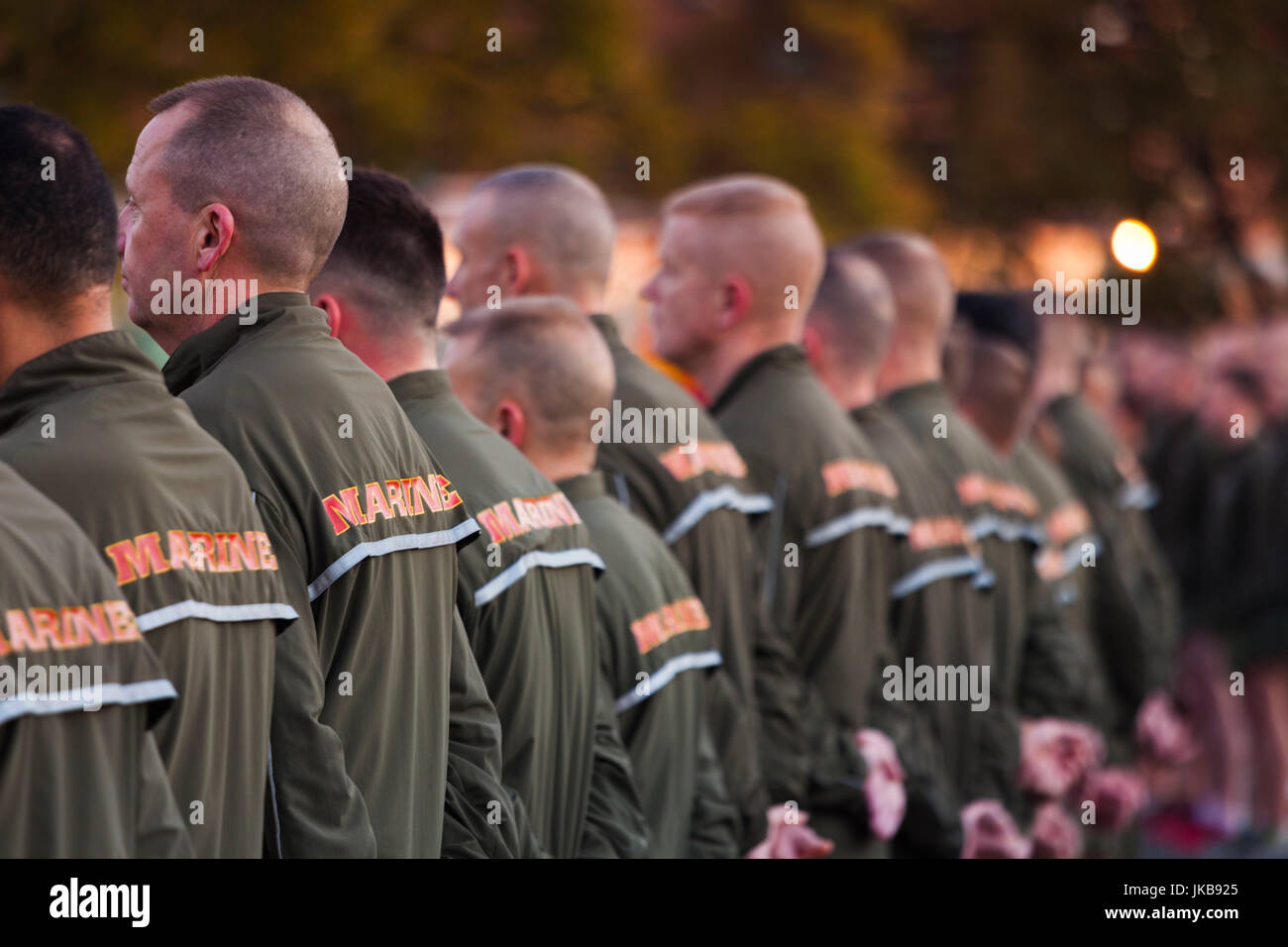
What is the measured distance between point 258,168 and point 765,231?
2854mm

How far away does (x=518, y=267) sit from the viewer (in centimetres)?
515

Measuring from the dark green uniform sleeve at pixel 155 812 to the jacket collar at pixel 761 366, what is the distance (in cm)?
345

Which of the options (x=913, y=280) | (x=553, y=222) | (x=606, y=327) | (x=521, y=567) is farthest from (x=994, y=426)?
(x=521, y=567)

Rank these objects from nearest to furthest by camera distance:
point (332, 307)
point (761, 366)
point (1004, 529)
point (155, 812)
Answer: point (155, 812) → point (332, 307) → point (761, 366) → point (1004, 529)

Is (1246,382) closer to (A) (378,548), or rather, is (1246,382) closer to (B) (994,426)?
(B) (994,426)

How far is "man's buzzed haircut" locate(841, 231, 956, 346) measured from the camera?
7.09 metres

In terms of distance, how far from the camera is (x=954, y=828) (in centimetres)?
613

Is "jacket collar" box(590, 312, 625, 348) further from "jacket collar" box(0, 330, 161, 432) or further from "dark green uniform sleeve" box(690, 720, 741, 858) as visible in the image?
"jacket collar" box(0, 330, 161, 432)

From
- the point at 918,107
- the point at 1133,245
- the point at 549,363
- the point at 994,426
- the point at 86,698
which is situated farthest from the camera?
the point at 918,107

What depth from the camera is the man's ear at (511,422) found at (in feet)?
15.0

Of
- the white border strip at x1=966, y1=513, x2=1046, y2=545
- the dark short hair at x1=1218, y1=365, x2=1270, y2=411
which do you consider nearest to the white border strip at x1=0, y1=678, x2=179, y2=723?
the white border strip at x1=966, y1=513, x2=1046, y2=545

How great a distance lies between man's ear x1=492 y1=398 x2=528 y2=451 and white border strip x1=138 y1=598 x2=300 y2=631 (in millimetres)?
1550

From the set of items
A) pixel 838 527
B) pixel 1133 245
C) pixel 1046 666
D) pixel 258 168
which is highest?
pixel 1133 245
